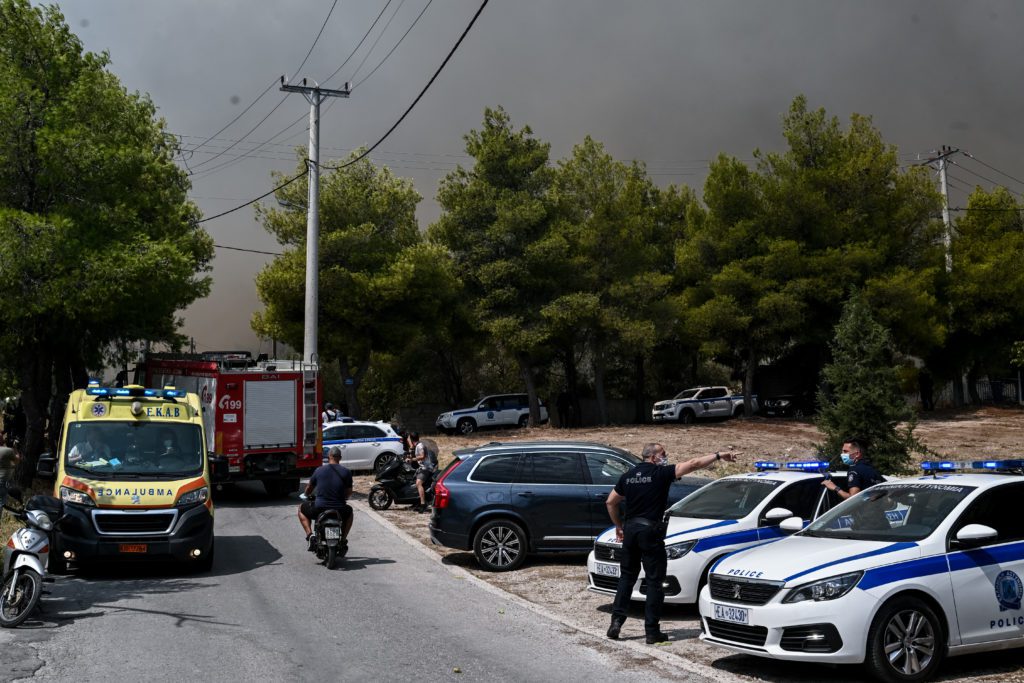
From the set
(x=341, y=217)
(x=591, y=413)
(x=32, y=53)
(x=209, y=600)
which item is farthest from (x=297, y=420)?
(x=591, y=413)

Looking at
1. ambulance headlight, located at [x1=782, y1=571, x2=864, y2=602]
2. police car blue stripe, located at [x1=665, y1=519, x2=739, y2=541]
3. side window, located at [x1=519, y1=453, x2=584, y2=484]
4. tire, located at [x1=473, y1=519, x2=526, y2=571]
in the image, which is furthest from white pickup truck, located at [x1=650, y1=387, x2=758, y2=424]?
ambulance headlight, located at [x1=782, y1=571, x2=864, y2=602]

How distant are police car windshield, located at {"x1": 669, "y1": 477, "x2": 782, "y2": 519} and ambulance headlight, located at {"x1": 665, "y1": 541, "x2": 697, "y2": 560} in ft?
1.81

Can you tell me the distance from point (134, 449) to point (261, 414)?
8503mm

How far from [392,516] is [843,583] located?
44.3 feet

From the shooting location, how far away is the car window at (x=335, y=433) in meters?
27.2

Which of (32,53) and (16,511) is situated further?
(32,53)

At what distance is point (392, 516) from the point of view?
20.0 meters

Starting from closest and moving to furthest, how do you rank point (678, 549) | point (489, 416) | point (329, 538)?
point (678, 549)
point (329, 538)
point (489, 416)

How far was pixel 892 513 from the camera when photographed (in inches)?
336

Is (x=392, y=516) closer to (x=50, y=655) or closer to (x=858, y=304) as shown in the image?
(x=858, y=304)

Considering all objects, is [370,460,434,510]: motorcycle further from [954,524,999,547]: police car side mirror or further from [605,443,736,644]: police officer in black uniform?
[954,524,999,547]: police car side mirror

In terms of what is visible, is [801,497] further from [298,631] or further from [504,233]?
[504,233]

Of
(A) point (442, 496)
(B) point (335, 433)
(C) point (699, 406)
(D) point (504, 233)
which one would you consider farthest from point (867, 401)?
(C) point (699, 406)

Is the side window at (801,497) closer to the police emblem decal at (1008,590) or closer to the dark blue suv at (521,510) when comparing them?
the dark blue suv at (521,510)
